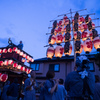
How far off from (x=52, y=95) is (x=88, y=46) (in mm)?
7749

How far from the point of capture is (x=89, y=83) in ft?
7.09

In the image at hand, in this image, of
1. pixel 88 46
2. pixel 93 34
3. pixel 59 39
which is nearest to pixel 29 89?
pixel 88 46

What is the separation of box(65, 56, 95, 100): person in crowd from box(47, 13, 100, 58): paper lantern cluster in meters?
7.67

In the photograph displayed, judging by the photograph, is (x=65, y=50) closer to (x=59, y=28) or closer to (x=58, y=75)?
(x=59, y=28)

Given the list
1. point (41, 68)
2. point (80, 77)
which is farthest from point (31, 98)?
point (41, 68)

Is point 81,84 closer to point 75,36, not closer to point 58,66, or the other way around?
point 75,36

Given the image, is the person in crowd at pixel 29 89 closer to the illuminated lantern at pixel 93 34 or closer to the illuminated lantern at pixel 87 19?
the illuminated lantern at pixel 93 34

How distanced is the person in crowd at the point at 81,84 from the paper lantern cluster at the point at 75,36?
767cm

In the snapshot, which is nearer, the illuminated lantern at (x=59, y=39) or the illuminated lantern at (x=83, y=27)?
the illuminated lantern at (x=59, y=39)

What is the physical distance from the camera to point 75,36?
1214cm

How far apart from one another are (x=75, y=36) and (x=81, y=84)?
10501 millimetres

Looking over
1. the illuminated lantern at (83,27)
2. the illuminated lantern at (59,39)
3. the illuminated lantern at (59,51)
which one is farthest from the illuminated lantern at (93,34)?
the illuminated lantern at (59,51)

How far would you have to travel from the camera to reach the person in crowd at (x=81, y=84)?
2.11m

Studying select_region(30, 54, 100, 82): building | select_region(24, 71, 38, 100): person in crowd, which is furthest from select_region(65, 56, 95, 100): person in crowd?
select_region(30, 54, 100, 82): building
